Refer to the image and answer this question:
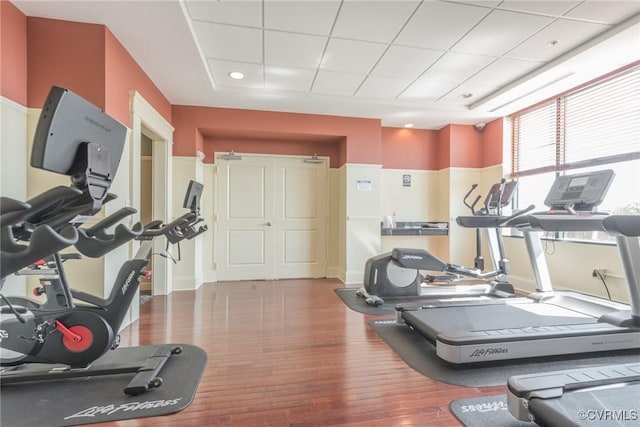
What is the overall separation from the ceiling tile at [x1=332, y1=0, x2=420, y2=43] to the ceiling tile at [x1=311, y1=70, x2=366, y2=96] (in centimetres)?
78

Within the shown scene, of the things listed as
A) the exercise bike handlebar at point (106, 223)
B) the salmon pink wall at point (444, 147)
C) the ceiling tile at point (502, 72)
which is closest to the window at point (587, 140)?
the ceiling tile at point (502, 72)

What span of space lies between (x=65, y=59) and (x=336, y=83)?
9.16 feet

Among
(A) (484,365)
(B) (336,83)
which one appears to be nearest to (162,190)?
(B) (336,83)

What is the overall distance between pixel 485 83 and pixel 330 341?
3765 mm

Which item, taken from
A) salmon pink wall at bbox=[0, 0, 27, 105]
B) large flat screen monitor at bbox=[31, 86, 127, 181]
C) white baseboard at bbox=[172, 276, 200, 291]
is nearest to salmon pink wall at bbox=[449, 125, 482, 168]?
white baseboard at bbox=[172, 276, 200, 291]

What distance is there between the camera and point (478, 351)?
2105mm

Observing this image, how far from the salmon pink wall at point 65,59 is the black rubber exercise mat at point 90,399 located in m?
2.12

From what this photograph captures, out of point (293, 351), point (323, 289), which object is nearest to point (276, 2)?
point (293, 351)

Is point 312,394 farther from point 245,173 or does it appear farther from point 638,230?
point 245,173

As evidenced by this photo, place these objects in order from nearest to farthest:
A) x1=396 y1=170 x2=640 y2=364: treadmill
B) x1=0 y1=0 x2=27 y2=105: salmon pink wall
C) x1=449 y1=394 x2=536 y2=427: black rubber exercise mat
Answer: x1=449 y1=394 x2=536 y2=427: black rubber exercise mat
x1=396 y1=170 x2=640 y2=364: treadmill
x1=0 y1=0 x2=27 y2=105: salmon pink wall

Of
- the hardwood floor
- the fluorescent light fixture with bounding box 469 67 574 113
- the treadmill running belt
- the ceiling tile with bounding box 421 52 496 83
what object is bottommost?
the hardwood floor

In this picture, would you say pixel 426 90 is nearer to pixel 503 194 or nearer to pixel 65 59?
pixel 503 194

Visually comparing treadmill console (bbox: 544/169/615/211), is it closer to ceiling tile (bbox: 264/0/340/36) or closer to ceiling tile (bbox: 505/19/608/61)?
ceiling tile (bbox: 505/19/608/61)

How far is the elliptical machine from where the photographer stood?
3.78 meters
